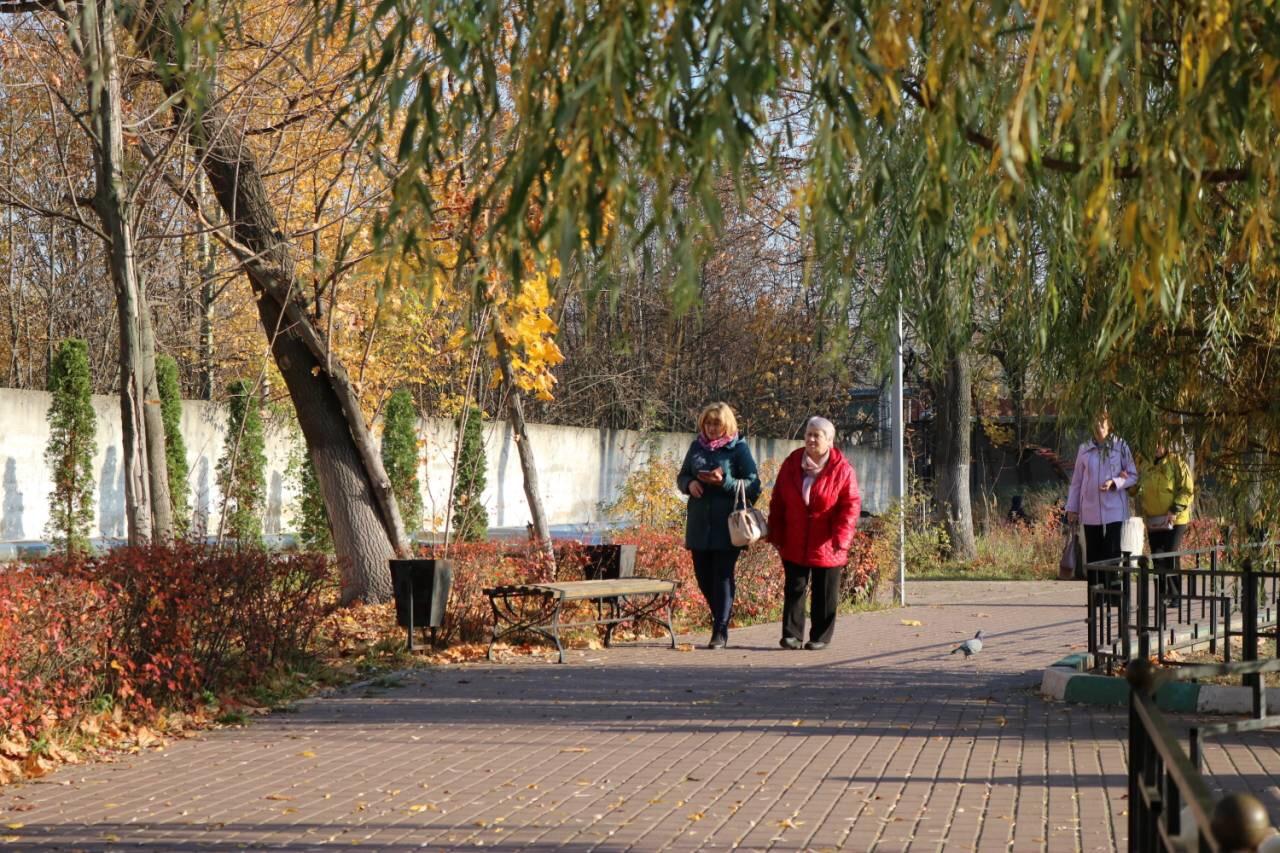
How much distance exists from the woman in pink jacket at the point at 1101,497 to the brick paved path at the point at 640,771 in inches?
128

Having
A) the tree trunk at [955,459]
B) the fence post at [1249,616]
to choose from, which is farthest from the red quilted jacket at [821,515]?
the tree trunk at [955,459]

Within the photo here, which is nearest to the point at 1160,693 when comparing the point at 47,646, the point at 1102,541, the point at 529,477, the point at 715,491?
the point at 715,491

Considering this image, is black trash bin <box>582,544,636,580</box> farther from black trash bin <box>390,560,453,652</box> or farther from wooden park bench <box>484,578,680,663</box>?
black trash bin <box>390,560,453,652</box>

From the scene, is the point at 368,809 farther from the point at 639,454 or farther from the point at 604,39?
the point at 639,454

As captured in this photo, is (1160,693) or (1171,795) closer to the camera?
(1171,795)

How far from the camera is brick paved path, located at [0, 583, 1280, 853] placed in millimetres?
6176

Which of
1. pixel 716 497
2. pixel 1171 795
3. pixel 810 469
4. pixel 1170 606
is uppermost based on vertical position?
pixel 810 469

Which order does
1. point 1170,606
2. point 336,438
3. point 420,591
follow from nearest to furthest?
point 1170,606, point 420,591, point 336,438

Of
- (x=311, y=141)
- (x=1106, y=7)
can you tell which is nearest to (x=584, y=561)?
(x=311, y=141)

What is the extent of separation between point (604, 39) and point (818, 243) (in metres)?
0.69

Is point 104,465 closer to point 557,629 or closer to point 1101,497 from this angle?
point 557,629

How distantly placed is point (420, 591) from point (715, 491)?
2.50m

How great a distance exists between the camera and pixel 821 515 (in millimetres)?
12516

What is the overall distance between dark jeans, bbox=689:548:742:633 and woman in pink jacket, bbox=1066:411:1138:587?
138 inches
